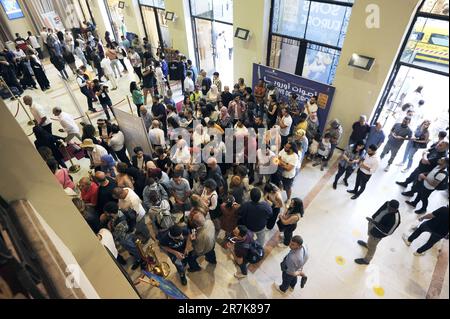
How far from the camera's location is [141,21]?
11.8 m

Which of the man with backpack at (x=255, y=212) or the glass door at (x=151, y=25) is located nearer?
the man with backpack at (x=255, y=212)

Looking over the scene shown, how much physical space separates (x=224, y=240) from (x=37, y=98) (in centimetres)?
950

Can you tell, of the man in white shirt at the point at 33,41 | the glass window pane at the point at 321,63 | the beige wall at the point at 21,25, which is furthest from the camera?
the beige wall at the point at 21,25

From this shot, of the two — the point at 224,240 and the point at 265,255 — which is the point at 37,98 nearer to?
the point at 224,240

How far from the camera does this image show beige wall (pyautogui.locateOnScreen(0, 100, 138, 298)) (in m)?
1.83

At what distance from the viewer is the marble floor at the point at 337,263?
4.04 metres

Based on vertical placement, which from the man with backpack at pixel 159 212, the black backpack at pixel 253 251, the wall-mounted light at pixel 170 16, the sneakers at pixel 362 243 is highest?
the wall-mounted light at pixel 170 16

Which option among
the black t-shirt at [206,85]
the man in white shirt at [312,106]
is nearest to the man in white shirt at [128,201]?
the man in white shirt at [312,106]

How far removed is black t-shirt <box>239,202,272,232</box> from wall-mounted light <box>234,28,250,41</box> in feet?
18.5

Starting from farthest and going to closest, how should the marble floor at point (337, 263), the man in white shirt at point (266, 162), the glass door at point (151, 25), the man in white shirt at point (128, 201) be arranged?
the glass door at point (151, 25) → the man in white shirt at point (266, 162) → the marble floor at point (337, 263) → the man in white shirt at point (128, 201)

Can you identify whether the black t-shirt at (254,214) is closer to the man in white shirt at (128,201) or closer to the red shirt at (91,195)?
the man in white shirt at (128,201)

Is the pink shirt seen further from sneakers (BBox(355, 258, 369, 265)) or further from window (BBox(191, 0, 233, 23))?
window (BBox(191, 0, 233, 23))

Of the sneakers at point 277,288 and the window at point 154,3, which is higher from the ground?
the window at point 154,3
